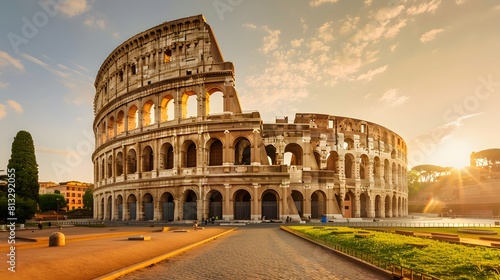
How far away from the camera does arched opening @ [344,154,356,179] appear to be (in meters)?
50.1

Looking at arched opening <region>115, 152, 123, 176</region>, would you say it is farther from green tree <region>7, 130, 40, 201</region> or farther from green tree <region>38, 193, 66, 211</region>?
green tree <region>38, 193, 66, 211</region>

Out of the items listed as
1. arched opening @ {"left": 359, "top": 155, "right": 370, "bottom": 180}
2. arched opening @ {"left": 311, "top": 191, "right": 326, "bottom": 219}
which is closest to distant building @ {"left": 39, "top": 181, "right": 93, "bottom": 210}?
arched opening @ {"left": 359, "top": 155, "right": 370, "bottom": 180}

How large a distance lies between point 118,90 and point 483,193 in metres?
66.6

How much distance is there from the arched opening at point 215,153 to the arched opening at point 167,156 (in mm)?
5078

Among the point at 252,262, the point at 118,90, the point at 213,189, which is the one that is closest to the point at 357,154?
the point at 213,189

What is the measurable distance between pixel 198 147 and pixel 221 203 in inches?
254

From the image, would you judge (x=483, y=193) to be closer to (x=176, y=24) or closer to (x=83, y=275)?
(x=176, y=24)

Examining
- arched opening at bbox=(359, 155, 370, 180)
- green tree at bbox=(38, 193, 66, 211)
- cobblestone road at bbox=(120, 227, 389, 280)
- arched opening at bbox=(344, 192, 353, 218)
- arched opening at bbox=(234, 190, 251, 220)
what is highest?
arched opening at bbox=(359, 155, 370, 180)

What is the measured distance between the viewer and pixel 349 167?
172ft

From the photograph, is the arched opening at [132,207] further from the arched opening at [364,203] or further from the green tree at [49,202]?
the green tree at [49,202]

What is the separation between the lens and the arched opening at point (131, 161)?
140 feet

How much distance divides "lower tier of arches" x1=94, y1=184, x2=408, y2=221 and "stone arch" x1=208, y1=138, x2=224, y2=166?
3.30 m

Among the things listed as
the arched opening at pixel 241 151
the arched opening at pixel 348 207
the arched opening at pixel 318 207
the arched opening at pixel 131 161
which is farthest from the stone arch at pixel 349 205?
the arched opening at pixel 131 161

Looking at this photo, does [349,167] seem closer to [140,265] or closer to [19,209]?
[19,209]
